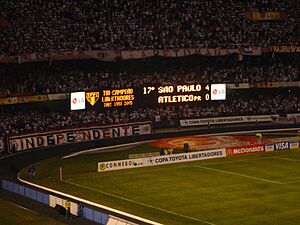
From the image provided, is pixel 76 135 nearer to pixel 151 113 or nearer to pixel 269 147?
pixel 151 113

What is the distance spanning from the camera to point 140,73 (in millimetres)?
74625

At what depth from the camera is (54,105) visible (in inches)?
2697

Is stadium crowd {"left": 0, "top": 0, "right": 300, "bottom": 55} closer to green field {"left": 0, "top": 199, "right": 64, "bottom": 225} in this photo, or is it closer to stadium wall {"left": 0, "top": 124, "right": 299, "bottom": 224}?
stadium wall {"left": 0, "top": 124, "right": 299, "bottom": 224}

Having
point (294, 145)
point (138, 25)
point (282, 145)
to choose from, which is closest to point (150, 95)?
point (138, 25)

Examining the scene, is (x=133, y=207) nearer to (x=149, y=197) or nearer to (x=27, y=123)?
(x=149, y=197)

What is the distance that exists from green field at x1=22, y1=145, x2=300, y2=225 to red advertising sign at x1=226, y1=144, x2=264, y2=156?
1.97 feet

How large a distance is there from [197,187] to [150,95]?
22917 millimetres

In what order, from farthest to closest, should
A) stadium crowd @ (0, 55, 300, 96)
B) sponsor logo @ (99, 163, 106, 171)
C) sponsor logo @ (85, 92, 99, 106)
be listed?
stadium crowd @ (0, 55, 300, 96) < sponsor logo @ (85, 92, 99, 106) < sponsor logo @ (99, 163, 106, 171)

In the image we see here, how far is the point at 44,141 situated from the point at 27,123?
13.6 ft

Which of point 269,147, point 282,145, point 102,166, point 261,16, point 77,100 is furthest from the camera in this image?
point 261,16

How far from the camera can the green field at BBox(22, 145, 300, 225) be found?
3681cm

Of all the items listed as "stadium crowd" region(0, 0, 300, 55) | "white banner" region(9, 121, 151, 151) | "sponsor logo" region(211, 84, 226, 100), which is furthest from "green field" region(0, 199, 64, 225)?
"sponsor logo" region(211, 84, 226, 100)

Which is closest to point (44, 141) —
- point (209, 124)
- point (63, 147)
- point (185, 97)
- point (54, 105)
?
point (63, 147)

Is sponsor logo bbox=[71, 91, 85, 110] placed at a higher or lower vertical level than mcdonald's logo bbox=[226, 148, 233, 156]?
higher
